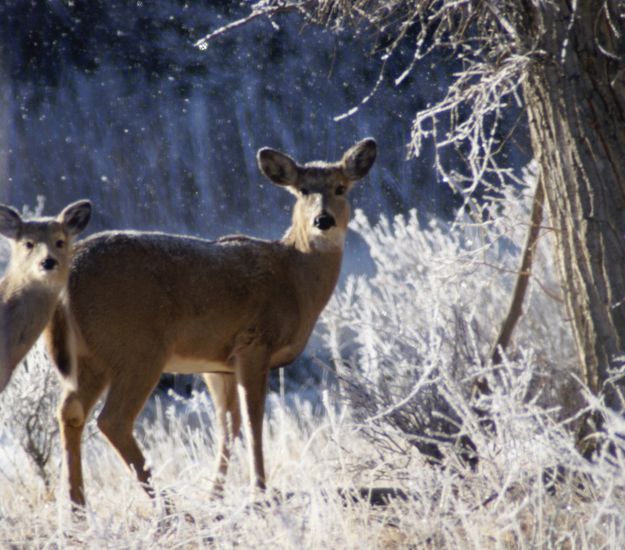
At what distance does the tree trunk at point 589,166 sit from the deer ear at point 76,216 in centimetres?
239

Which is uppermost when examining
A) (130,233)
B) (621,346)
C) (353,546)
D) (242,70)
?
(242,70)

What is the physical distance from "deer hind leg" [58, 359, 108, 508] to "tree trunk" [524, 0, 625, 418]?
2424 millimetres

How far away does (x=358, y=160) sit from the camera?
7.44m

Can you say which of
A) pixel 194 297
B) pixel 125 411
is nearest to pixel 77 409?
pixel 125 411

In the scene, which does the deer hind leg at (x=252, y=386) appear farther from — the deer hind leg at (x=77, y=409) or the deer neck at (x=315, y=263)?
the deer hind leg at (x=77, y=409)

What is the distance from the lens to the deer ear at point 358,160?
7.40 metres

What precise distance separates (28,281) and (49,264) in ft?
0.51

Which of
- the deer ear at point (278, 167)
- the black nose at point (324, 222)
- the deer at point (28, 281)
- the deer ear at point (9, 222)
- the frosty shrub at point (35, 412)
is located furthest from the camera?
the frosty shrub at point (35, 412)

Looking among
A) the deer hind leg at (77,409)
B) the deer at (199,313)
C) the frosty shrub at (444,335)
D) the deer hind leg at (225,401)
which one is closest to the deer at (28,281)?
the deer at (199,313)

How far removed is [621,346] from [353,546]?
187 cm

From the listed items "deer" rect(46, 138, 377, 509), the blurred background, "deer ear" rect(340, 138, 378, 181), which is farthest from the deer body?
the blurred background

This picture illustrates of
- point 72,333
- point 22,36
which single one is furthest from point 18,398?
point 22,36

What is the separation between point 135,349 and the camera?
6.26 metres

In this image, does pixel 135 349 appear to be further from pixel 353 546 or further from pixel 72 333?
pixel 353 546
